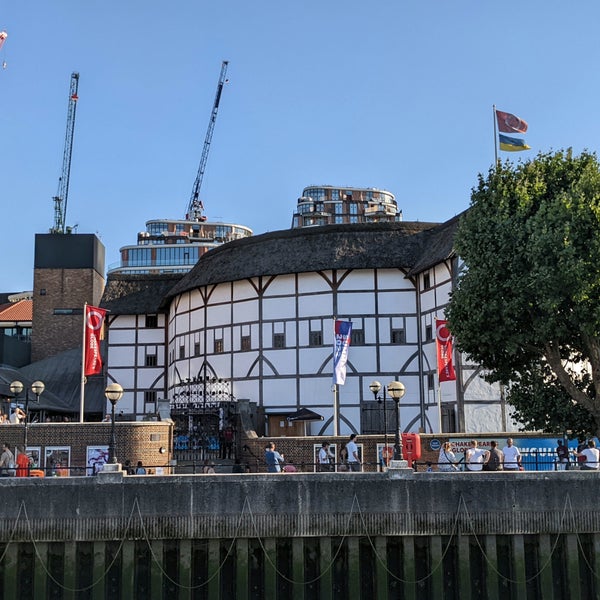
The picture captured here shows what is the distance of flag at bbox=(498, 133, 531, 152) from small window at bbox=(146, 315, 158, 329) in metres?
26.9

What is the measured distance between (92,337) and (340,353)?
995cm

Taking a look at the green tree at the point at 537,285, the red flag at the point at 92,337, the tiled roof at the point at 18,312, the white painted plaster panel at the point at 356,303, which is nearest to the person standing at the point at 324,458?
the green tree at the point at 537,285

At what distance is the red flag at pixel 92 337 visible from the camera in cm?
3253

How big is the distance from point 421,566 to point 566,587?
128 inches

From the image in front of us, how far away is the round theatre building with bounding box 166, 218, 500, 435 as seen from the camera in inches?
1560

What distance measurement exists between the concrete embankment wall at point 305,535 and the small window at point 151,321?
3373cm

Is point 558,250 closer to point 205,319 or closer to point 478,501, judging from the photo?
point 478,501

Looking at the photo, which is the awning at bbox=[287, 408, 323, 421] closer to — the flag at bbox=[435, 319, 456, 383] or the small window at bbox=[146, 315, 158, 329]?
the flag at bbox=[435, 319, 456, 383]

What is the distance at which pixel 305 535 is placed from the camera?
18781 millimetres

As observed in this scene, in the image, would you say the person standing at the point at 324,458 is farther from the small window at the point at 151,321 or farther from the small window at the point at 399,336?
the small window at the point at 151,321

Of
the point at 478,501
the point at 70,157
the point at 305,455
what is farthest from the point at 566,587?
the point at 70,157

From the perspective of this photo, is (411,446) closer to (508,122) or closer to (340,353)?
(340,353)

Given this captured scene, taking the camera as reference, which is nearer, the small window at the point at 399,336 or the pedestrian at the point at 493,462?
the pedestrian at the point at 493,462

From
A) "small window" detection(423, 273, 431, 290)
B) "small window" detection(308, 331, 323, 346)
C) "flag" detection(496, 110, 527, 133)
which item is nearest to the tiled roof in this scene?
"small window" detection(308, 331, 323, 346)
